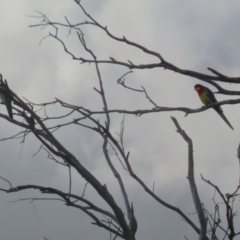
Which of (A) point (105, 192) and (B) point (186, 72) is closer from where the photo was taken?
(B) point (186, 72)

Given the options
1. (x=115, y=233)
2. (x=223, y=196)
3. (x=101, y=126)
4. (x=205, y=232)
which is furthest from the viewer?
(x=101, y=126)

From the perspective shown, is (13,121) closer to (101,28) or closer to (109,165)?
(109,165)

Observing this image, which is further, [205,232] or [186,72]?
[205,232]

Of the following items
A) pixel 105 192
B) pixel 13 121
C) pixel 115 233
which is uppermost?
pixel 13 121

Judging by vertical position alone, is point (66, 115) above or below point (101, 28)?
below

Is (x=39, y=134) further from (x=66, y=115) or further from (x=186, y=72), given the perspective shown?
(x=186, y=72)

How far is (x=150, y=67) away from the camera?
3.27 m

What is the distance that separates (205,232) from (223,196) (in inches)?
23.9

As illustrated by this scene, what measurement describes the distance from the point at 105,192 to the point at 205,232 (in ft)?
4.13

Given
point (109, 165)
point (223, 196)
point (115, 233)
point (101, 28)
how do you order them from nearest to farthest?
point (101, 28) → point (223, 196) → point (115, 233) → point (109, 165)

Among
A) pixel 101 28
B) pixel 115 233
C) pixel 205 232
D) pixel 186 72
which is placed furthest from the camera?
pixel 115 233

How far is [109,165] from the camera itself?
5969mm

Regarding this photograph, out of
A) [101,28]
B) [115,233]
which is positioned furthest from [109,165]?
[101,28]

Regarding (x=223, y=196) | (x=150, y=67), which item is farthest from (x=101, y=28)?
(x=223, y=196)
